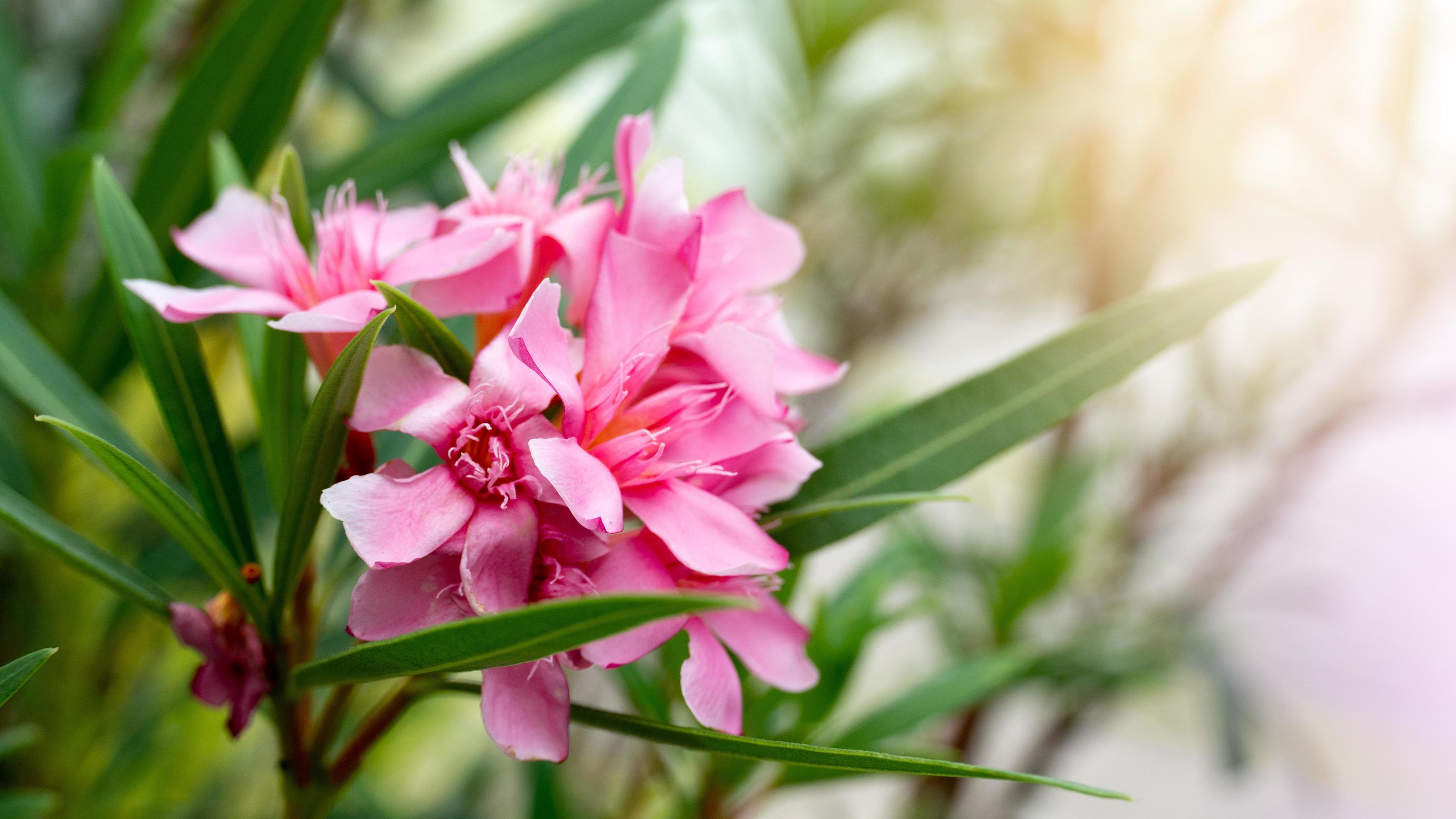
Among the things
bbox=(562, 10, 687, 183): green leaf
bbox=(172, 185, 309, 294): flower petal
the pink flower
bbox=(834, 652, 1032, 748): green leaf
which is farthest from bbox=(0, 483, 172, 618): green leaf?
bbox=(834, 652, 1032, 748): green leaf

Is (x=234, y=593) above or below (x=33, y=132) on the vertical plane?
below

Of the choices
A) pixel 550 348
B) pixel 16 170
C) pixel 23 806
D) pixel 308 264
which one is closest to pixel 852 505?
pixel 550 348

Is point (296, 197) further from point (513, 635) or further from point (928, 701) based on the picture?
point (928, 701)

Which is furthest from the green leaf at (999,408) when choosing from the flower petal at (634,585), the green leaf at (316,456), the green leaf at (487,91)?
the green leaf at (487,91)

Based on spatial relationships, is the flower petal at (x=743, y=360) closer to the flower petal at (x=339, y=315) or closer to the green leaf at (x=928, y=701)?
the flower petal at (x=339, y=315)

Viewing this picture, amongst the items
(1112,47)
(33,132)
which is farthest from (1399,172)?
(33,132)

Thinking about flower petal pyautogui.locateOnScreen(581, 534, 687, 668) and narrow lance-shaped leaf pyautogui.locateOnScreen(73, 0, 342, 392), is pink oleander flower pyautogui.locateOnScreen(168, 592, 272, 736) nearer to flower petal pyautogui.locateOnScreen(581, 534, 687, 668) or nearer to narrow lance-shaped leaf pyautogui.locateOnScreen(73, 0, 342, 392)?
flower petal pyautogui.locateOnScreen(581, 534, 687, 668)

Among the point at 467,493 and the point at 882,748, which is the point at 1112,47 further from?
the point at 467,493
